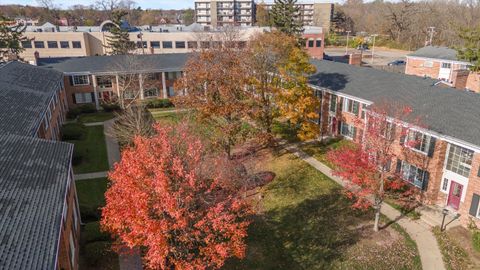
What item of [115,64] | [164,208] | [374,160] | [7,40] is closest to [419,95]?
[374,160]

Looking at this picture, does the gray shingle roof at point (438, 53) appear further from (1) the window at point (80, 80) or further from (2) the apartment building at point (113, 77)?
(1) the window at point (80, 80)

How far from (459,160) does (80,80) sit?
54.3 metres

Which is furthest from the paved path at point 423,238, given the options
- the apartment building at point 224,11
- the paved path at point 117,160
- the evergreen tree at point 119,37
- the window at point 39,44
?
the apartment building at point 224,11

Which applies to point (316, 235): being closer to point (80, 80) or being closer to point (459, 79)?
point (459, 79)

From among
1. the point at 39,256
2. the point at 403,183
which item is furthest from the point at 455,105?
the point at 39,256

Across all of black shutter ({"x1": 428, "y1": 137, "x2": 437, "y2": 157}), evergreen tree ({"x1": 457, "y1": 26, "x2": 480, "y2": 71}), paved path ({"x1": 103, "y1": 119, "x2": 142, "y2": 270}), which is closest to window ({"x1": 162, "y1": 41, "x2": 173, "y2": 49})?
paved path ({"x1": 103, "y1": 119, "x2": 142, "y2": 270})

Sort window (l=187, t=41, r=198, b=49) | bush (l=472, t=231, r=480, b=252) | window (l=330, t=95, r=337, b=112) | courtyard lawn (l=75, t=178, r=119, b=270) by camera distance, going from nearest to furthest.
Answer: courtyard lawn (l=75, t=178, r=119, b=270) → bush (l=472, t=231, r=480, b=252) → window (l=330, t=95, r=337, b=112) → window (l=187, t=41, r=198, b=49)

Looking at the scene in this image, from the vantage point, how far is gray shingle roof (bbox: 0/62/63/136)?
2673 cm

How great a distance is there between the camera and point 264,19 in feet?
456

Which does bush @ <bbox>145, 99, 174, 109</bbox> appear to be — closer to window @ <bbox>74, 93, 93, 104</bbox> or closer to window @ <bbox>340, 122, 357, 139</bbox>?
window @ <bbox>74, 93, 93, 104</bbox>

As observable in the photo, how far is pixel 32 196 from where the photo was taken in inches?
671

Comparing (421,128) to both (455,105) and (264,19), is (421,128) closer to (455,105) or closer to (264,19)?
(455,105)

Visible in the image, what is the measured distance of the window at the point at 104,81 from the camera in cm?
6019

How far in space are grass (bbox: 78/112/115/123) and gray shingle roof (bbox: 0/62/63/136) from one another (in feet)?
26.4
